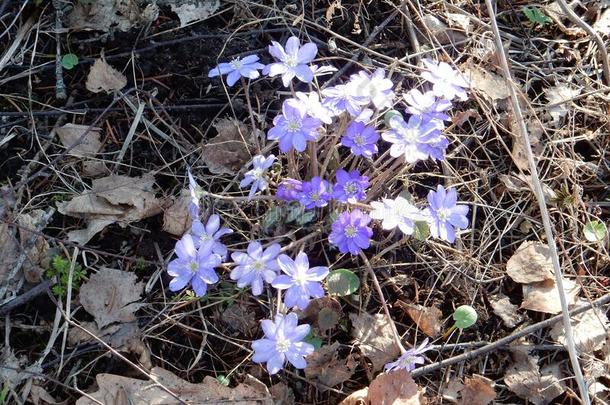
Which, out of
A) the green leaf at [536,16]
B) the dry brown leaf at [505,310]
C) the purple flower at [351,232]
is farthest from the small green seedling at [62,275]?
the green leaf at [536,16]

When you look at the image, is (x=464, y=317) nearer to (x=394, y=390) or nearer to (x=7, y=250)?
(x=394, y=390)

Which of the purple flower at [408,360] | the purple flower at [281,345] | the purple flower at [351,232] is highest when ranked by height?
the purple flower at [351,232]

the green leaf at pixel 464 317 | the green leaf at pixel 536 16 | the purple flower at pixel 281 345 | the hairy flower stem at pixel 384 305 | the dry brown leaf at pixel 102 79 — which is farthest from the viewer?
the green leaf at pixel 536 16

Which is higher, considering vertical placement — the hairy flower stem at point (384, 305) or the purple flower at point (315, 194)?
the purple flower at point (315, 194)

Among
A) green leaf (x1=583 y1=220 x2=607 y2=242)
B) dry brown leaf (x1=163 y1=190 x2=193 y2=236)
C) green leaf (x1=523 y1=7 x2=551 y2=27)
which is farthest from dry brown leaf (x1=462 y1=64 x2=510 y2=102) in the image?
dry brown leaf (x1=163 y1=190 x2=193 y2=236)

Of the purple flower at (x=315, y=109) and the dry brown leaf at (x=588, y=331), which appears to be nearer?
the purple flower at (x=315, y=109)

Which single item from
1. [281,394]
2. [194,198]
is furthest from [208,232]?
[281,394]

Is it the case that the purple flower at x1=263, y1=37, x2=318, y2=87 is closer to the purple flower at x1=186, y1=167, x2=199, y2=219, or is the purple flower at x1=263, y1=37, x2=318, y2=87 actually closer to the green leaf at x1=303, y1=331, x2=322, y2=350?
the purple flower at x1=186, y1=167, x2=199, y2=219

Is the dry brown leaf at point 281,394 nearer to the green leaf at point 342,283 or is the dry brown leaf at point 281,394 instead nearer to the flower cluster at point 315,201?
the flower cluster at point 315,201
